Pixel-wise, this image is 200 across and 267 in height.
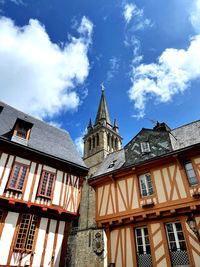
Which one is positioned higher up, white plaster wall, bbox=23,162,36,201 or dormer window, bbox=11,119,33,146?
dormer window, bbox=11,119,33,146

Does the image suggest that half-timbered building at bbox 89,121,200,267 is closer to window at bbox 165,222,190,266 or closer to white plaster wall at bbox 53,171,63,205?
window at bbox 165,222,190,266

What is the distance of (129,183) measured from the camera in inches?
370

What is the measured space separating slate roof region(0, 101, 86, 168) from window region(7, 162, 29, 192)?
1.08 metres

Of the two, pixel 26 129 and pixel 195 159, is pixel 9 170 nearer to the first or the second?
pixel 26 129

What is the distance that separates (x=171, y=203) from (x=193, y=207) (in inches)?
32.2

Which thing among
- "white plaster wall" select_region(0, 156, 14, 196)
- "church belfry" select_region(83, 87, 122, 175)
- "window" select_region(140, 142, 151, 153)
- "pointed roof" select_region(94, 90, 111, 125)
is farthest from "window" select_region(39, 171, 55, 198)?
"pointed roof" select_region(94, 90, 111, 125)

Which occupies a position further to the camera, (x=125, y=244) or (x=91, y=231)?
(x=91, y=231)

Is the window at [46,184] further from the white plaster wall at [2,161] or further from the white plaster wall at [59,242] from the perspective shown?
→ the white plaster wall at [2,161]

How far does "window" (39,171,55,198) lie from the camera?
338 inches

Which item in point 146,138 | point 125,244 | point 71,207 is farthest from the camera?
point 146,138

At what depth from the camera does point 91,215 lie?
2106cm

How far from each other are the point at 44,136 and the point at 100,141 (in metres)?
18.0

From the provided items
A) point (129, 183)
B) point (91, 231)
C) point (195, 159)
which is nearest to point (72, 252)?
point (91, 231)

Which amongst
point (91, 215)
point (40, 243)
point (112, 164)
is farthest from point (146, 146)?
point (91, 215)
